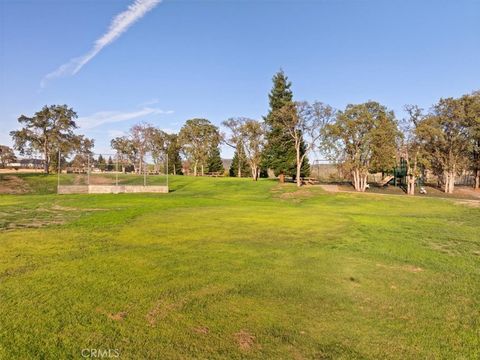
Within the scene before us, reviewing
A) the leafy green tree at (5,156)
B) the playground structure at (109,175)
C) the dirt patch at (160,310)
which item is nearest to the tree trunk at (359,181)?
the playground structure at (109,175)

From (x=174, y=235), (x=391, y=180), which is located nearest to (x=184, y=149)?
(x=391, y=180)

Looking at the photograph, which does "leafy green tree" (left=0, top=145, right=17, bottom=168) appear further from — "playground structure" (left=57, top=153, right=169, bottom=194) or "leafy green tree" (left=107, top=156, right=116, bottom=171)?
"leafy green tree" (left=107, top=156, right=116, bottom=171)

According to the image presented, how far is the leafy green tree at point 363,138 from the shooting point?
2745cm

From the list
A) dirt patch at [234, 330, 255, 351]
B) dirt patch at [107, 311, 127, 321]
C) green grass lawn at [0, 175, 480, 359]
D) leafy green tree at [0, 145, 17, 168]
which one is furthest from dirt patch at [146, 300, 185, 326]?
leafy green tree at [0, 145, 17, 168]

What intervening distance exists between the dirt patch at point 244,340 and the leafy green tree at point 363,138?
86.9ft

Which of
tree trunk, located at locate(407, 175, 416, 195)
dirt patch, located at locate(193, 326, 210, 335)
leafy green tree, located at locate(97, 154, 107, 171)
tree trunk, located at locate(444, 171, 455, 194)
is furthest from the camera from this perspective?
tree trunk, located at locate(444, 171, 455, 194)

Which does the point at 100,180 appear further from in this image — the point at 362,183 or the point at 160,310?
the point at 160,310

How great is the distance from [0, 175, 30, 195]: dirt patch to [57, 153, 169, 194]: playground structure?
421 cm

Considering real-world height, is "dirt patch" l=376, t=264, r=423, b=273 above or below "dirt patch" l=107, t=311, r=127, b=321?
below

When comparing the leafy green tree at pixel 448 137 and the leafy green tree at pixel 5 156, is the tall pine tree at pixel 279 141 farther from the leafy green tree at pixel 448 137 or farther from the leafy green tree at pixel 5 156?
the leafy green tree at pixel 5 156

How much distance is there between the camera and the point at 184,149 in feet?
196

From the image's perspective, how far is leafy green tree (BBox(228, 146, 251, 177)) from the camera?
54.9 metres

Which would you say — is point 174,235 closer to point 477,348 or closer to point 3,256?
point 3,256

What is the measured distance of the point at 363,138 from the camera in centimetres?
2794
